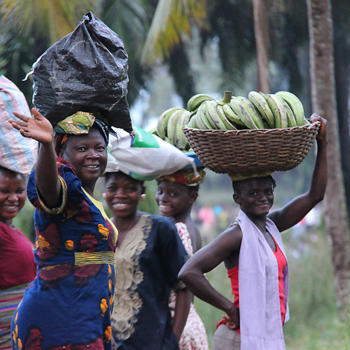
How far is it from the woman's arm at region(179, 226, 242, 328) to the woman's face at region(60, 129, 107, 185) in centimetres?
72

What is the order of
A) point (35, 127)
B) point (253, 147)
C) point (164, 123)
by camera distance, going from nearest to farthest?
point (35, 127) → point (253, 147) → point (164, 123)

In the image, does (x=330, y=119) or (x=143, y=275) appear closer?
(x=143, y=275)

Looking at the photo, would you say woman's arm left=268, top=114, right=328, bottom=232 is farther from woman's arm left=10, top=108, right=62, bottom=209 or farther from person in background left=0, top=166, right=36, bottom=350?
person in background left=0, top=166, right=36, bottom=350

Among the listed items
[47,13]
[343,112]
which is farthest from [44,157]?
[343,112]

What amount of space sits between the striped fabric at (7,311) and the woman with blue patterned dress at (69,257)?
94 cm

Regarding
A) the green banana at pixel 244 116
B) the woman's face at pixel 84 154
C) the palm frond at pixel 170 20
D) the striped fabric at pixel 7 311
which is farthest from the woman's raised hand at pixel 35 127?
the palm frond at pixel 170 20

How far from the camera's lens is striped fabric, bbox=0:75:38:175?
3438mm

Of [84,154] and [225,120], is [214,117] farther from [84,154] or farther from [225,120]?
[84,154]

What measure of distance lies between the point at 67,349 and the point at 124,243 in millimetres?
1079

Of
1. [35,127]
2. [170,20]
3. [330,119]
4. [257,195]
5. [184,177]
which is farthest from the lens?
[170,20]

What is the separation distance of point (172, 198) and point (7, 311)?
1.36 m

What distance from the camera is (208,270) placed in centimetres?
272

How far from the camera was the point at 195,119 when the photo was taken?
2.86m

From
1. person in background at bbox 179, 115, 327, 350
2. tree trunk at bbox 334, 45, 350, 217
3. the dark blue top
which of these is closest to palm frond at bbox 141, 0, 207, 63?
tree trunk at bbox 334, 45, 350, 217
